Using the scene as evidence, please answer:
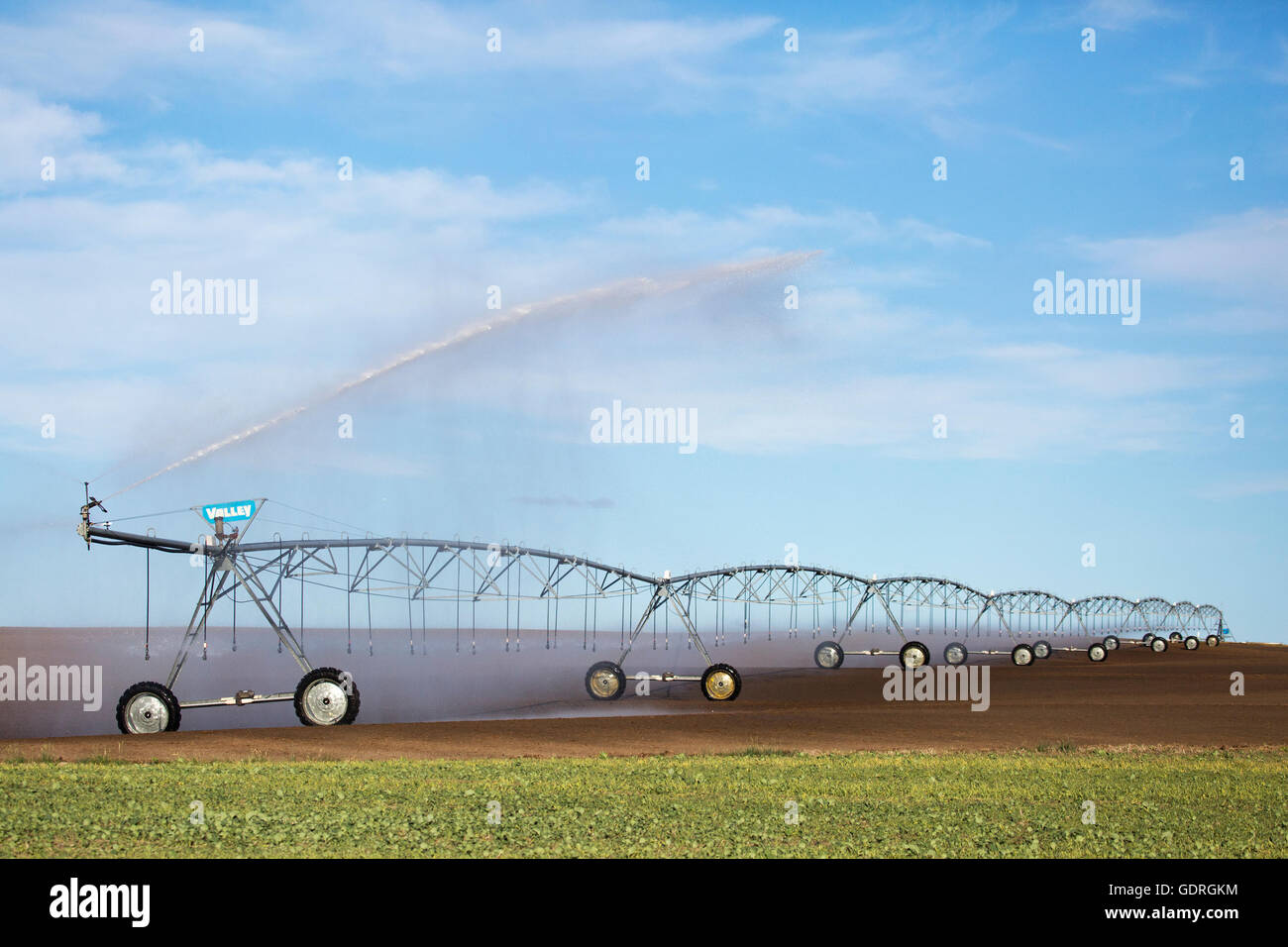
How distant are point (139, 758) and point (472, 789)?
452 inches

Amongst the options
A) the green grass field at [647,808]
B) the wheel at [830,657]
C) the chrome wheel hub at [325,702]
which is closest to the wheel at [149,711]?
the chrome wheel hub at [325,702]

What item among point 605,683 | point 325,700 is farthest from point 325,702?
point 605,683

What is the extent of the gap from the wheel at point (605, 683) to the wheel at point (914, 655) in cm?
3136

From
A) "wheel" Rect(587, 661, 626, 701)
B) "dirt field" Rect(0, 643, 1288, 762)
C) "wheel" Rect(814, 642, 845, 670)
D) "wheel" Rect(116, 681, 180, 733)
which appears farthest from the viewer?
"wheel" Rect(814, 642, 845, 670)

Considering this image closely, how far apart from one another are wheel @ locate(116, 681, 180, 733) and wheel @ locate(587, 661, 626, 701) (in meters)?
26.4

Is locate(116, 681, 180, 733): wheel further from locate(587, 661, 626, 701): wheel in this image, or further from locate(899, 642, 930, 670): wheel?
locate(899, 642, 930, 670): wheel

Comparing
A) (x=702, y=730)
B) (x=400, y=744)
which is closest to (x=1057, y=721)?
(x=702, y=730)

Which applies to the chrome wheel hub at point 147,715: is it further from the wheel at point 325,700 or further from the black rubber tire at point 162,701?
the wheel at point 325,700

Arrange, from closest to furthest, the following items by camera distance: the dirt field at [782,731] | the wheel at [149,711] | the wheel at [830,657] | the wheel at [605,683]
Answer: the dirt field at [782,731] → the wheel at [149,711] → the wheel at [605,683] → the wheel at [830,657]

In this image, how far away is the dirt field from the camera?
32.7 meters

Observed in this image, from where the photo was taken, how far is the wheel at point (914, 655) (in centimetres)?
8400

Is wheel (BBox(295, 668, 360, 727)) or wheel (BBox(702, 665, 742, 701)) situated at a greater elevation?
wheel (BBox(295, 668, 360, 727))

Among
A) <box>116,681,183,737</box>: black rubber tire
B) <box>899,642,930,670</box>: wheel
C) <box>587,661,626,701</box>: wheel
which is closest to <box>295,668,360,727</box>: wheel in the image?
<box>116,681,183,737</box>: black rubber tire
